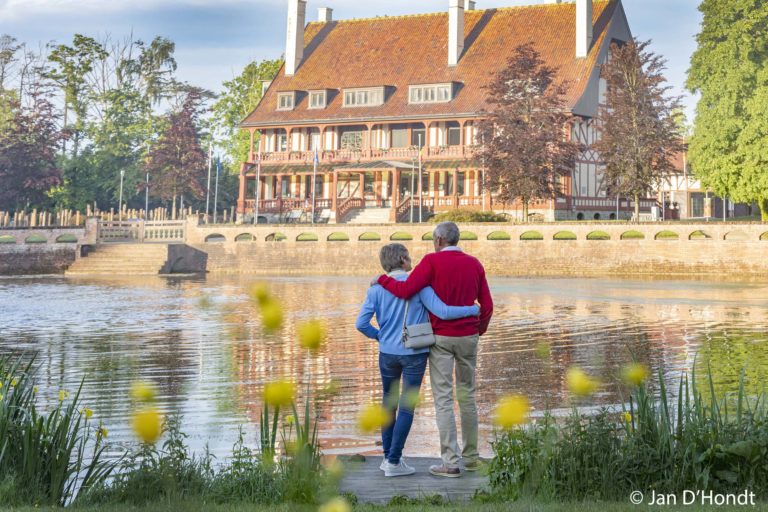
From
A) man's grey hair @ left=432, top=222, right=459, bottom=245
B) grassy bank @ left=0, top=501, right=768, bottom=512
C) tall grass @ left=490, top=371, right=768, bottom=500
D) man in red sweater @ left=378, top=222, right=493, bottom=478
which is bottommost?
grassy bank @ left=0, top=501, right=768, bottom=512

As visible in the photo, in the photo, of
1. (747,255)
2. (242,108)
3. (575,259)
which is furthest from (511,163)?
(242,108)

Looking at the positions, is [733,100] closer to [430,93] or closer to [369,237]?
[369,237]

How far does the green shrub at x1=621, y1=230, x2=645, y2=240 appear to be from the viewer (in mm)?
47750

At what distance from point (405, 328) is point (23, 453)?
2787 millimetres

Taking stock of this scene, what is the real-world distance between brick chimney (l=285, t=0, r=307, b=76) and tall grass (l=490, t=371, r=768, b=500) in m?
64.4

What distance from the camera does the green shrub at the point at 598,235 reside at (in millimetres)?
48694

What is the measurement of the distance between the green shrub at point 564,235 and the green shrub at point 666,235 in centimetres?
388

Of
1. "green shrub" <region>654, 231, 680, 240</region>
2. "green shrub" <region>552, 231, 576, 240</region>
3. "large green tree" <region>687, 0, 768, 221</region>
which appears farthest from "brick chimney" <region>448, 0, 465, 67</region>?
"green shrub" <region>654, 231, 680, 240</region>

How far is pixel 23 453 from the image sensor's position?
7176 millimetres

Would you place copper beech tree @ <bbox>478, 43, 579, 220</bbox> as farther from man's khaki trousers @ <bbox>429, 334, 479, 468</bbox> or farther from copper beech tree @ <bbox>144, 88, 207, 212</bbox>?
man's khaki trousers @ <bbox>429, 334, 479, 468</bbox>

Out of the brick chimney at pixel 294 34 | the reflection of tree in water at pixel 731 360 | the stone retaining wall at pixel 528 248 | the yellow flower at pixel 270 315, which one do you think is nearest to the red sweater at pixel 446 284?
the yellow flower at pixel 270 315

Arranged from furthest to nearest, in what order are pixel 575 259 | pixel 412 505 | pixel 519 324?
pixel 575 259
pixel 519 324
pixel 412 505

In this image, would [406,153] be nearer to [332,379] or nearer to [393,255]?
[332,379]

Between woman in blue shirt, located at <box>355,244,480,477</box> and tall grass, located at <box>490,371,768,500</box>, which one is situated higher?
woman in blue shirt, located at <box>355,244,480,477</box>
